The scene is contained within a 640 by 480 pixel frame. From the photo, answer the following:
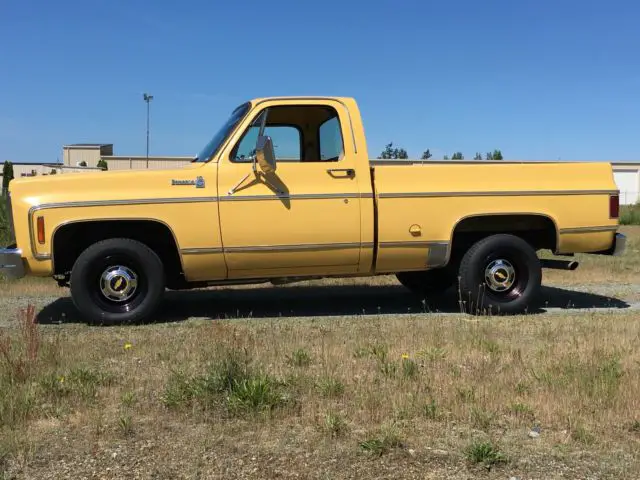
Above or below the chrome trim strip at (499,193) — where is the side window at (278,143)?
above

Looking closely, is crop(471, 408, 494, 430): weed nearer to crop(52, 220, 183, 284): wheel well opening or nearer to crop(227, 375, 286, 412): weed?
crop(227, 375, 286, 412): weed

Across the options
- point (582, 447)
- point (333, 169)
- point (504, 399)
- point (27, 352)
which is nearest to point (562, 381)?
point (504, 399)

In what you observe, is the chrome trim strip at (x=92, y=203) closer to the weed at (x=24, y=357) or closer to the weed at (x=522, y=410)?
the weed at (x=24, y=357)

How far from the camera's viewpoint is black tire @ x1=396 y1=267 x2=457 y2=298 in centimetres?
788

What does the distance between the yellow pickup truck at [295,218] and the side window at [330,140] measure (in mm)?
22

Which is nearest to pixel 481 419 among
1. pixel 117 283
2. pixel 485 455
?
pixel 485 455

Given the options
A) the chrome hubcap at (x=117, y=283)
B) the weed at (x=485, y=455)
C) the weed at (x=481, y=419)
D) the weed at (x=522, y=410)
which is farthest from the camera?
the chrome hubcap at (x=117, y=283)

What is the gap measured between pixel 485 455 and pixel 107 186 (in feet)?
14.5

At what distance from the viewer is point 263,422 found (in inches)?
141

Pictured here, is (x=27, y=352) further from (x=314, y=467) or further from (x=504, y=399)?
(x=504, y=399)

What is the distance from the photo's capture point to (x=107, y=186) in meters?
6.07

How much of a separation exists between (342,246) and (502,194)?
1.85m

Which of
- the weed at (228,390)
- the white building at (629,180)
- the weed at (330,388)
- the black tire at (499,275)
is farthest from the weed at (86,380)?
the white building at (629,180)

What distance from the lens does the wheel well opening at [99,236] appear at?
20.3ft
